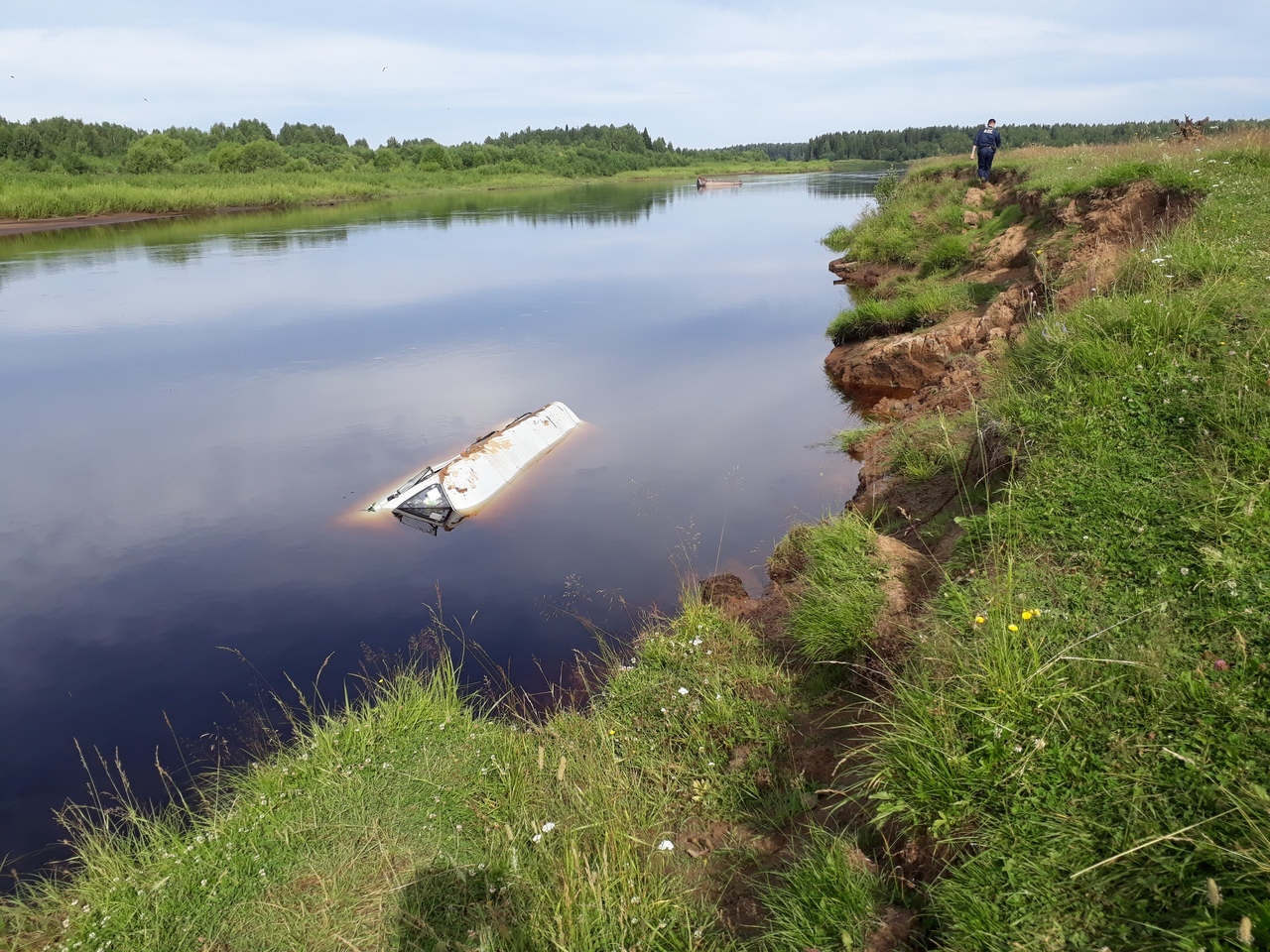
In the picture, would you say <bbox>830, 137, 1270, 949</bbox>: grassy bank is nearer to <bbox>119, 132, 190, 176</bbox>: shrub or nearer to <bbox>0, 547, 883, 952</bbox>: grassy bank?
<bbox>0, 547, 883, 952</bbox>: grassy bank

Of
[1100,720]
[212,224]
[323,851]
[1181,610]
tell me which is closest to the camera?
[1100,720]

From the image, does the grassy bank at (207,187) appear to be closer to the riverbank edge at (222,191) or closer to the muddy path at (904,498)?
the riverbank edge at (222,191)

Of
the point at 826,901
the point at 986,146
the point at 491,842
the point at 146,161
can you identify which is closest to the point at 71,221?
the point at 146,161

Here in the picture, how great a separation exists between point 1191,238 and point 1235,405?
4.07m

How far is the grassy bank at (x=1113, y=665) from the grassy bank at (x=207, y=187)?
176 ft

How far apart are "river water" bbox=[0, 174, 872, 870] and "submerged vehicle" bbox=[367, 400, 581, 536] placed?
22 cm

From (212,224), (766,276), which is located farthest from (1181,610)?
(212,224)

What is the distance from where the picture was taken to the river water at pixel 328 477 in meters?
6.97

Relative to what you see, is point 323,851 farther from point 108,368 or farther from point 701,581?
point 108,368

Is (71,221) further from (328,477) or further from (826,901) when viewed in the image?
(826,901)

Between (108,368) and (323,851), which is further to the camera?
(108,368)

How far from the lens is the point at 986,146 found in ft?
69.1

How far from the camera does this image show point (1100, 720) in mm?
3004

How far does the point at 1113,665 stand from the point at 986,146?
21.9 meters
